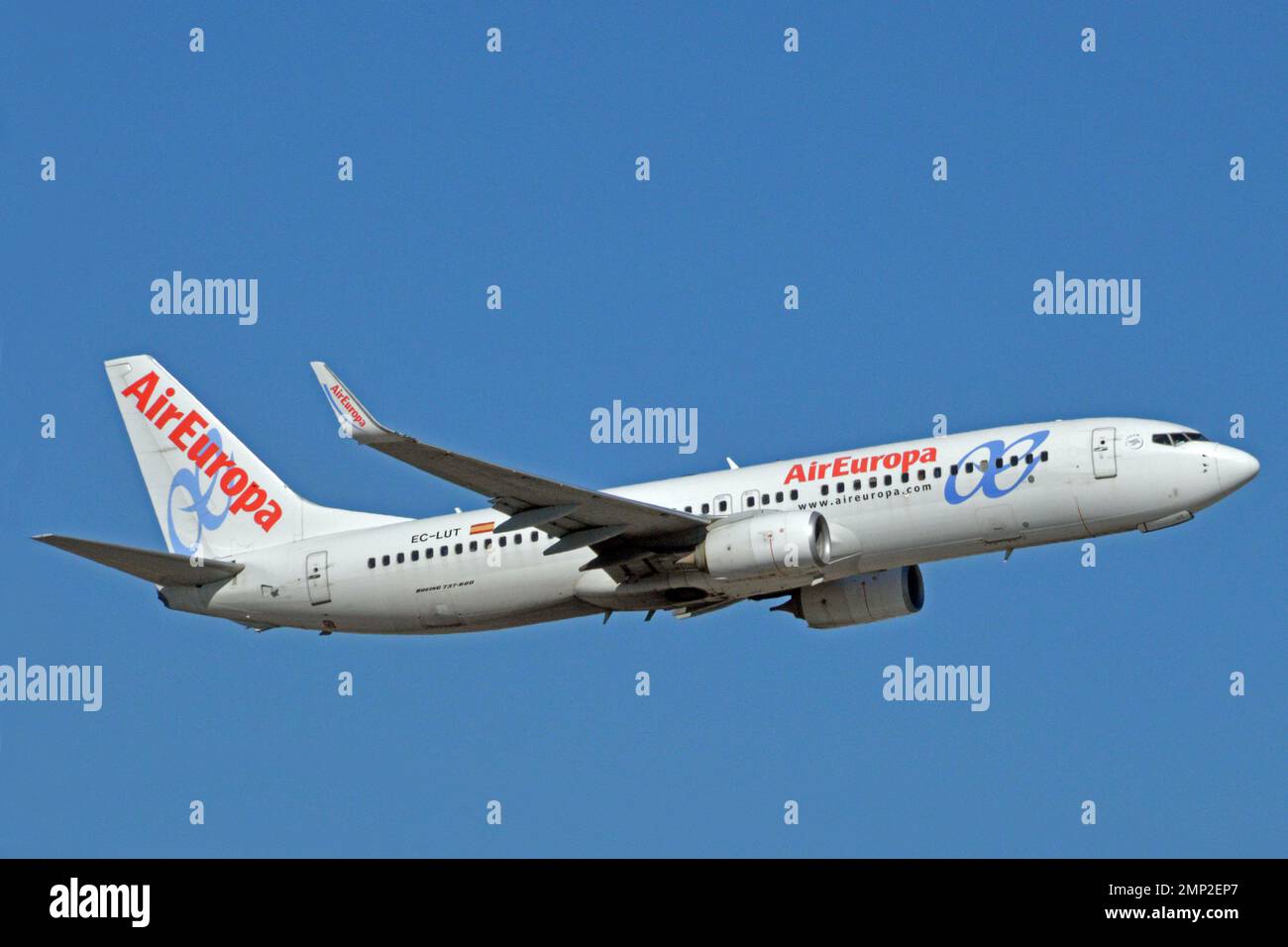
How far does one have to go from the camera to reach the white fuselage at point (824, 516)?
174 ft

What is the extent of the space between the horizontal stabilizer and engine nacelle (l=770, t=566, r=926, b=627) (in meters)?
16.4

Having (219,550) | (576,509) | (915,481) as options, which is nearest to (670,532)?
(576,509)

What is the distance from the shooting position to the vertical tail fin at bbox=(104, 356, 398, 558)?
62344 millimetres

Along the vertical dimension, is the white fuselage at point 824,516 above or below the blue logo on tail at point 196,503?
below

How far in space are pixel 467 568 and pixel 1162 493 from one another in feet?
61.1

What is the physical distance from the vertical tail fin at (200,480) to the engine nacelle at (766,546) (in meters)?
11.5

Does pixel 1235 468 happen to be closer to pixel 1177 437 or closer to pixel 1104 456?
pixel 1177 437

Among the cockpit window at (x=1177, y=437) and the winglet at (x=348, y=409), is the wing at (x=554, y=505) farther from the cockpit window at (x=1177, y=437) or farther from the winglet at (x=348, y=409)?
the cockpit window at (x=1177, y=437)

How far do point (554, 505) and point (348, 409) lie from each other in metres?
6.99

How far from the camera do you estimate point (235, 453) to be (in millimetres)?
64438

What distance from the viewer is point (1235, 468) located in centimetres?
5281

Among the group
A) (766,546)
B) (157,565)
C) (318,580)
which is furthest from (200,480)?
(766,546)

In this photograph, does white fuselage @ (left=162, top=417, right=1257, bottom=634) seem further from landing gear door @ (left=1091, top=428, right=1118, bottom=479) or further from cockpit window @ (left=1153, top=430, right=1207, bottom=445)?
cockpit window @ (left=1153, top=430, right=1207, bottom=445)

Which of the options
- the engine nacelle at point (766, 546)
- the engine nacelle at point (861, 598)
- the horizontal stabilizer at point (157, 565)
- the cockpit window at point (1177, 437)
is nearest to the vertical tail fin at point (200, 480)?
the horizontal stabilizer at point (157, 565)
